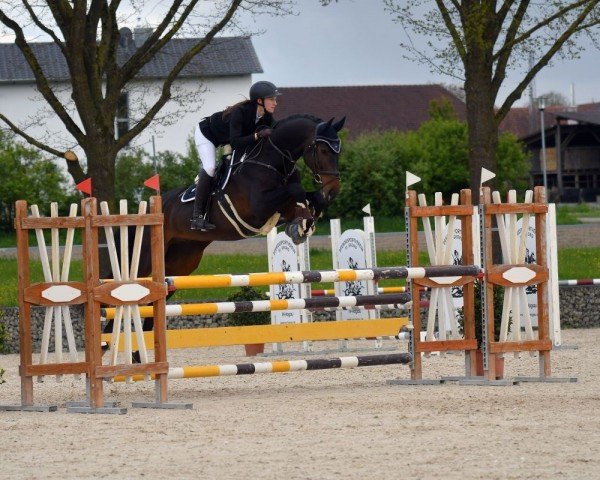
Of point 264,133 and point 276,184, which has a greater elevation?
point 264,133

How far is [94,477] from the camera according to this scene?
487 centimetres

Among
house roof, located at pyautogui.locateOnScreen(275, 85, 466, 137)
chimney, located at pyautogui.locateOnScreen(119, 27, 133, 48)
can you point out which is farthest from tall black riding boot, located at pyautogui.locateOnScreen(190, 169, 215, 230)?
house roof, located at pyautogui.locateOnScreen(275, 85, 466, 137)

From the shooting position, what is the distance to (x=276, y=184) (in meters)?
8.62

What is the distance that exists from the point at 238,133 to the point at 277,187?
0.49 metres

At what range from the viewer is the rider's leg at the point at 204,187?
9.11 metres

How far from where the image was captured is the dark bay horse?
8.16 metres

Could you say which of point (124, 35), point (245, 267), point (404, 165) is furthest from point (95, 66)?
point (404, 165)

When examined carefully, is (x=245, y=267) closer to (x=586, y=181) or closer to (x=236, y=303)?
(x=236, y=303)

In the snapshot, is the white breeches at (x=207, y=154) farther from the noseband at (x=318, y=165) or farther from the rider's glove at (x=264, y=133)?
the noseband at (x=318, y=165)

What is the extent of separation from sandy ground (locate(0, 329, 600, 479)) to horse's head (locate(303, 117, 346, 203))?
1.38 m

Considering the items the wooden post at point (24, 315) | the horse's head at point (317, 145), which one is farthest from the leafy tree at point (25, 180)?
the wooden post at point (24, 315)

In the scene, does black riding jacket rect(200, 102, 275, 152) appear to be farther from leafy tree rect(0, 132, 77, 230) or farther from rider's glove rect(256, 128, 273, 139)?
leafy tree rect(0, 132, 77, 230)

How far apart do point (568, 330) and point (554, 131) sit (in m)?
38.4

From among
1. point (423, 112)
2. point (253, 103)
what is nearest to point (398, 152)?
point (423, 112)
